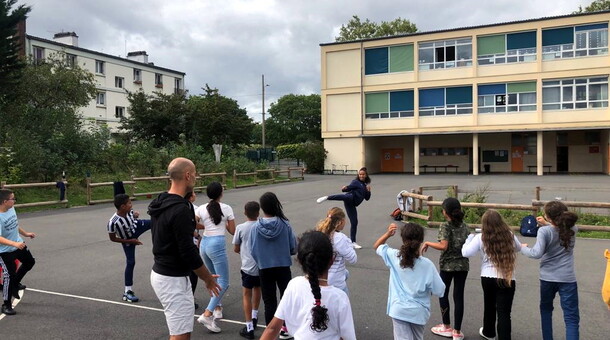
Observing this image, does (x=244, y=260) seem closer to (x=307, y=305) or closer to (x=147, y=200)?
(x=307, y=305)

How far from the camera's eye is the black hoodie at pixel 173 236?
3473mm

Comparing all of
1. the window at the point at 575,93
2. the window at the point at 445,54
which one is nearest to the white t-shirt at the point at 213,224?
the window at the point at 575,93

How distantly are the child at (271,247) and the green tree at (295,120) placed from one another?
67.7m

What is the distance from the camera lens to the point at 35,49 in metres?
41.6

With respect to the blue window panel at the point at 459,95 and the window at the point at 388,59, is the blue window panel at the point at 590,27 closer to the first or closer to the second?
the blue window panel at the point at 459,95

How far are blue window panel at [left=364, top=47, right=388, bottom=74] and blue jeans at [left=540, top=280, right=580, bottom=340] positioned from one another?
35.1m

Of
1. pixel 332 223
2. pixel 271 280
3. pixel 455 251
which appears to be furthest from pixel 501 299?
pixel 271 280

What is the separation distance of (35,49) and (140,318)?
4363 cm

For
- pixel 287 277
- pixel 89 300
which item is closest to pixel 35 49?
pixel 89 300

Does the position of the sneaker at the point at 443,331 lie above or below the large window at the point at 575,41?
below

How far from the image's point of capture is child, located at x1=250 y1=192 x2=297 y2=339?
476 cm

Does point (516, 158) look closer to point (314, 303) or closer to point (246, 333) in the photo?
point (246, 333)

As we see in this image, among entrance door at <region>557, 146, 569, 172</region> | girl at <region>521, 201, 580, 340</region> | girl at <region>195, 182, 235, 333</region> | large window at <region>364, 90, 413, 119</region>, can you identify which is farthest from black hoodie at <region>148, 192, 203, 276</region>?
entrance door at <region>557, 146, 569, 172</region>

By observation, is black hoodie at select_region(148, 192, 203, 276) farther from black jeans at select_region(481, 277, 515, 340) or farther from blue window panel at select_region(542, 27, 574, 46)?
blue window panel at select_region(542, 27, 574, 46)
